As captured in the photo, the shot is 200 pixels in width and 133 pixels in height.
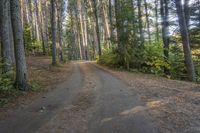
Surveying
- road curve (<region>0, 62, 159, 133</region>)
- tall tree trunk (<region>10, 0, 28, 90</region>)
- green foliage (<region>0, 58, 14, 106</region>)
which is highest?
tall tree trunk (<region>10, 0, 28, 90</region>)

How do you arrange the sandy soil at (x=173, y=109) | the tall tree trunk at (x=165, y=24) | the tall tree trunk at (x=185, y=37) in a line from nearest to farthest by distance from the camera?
the sandy soil at (x=173, y=109) < the tall tree trunk at (x=185, y=37) < the tall tree trunk at (x=165, y=24)

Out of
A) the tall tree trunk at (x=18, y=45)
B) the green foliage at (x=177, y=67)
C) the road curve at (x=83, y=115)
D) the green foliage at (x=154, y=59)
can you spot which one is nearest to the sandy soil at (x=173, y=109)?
the road curve at (x=83, y=115)

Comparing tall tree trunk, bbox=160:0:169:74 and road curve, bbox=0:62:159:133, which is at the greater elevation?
tall tree trunk, bbox=160:0:169:74

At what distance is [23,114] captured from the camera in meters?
7.82

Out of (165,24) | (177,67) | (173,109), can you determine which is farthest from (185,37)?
(173,109)

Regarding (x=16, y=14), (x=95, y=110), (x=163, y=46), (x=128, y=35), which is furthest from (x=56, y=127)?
(x=163, y=46)

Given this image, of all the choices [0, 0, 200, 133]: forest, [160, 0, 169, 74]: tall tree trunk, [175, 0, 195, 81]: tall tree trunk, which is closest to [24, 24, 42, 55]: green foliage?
[0, 0, 200, 133]: forest

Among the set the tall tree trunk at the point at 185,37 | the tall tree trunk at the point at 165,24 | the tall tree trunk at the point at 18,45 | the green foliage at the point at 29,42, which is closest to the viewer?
the tall tree trunk at the point at 18,45

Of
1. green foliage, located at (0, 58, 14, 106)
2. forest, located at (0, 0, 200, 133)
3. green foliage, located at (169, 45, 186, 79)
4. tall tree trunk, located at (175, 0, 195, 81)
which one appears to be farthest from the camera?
green foliage, located at (169, 45, 186, 79)

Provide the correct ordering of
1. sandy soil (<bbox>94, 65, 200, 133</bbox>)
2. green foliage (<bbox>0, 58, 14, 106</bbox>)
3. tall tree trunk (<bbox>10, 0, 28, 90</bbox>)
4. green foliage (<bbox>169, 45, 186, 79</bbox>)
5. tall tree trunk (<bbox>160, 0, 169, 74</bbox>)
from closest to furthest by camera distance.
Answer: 1. sandy soil (<bbox>94, 65, 200, 133</bbox>)
2. green foliage (<bbox>0, 58, 14, 106</bbox>)
3. tall tree trunk (<bbox>10, 0, 28, 90</bbox>)
4. green foliage (<bbox>169, 45, 186, 79</bbox>)
5. tall tree trunk (<bbox>160, 0, 169, 74</bbox>)

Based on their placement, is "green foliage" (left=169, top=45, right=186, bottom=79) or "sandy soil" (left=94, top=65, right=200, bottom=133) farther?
"green foliage" (left=169, top=45, right=186, bottom=79)

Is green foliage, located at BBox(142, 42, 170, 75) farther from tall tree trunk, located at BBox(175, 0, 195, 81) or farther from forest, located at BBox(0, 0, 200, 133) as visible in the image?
tall tree trunk, located at BBox(175, 0, 195, 81)

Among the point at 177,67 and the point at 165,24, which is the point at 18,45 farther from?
the point at 165,24

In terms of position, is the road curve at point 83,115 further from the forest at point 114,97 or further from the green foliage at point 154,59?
the green foliage at point 154,59
